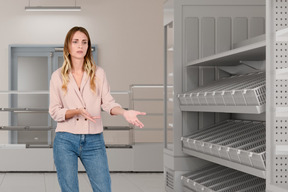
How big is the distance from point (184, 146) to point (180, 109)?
378 mm

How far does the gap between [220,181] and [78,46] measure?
253 cm

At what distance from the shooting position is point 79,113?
10.4 feet

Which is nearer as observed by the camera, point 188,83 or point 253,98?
point 253,98

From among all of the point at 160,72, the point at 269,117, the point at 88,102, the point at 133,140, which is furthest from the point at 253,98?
the point at 160,72

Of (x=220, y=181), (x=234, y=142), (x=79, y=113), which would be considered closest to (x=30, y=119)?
(x=220, y=181)

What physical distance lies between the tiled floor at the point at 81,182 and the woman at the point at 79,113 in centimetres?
380

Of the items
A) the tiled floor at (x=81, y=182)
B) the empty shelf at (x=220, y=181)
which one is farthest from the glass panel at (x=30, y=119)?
the empty shelf at (x=220, y=181)

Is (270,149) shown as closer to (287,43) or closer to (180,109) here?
(287,43)

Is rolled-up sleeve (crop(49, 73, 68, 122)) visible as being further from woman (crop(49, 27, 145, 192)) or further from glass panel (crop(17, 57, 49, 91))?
glass panel (crop(17, 57, 49, 91))

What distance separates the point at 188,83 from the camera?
612cm

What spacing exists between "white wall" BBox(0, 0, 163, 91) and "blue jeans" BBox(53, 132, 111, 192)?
29.8ft

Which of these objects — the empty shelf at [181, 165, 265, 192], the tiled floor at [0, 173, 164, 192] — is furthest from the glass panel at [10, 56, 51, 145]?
the empty shelf at [181, 165, 265, 192]

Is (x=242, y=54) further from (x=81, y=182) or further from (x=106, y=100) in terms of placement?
(x=81, y=182)

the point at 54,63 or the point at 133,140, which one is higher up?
the point at 54,63
